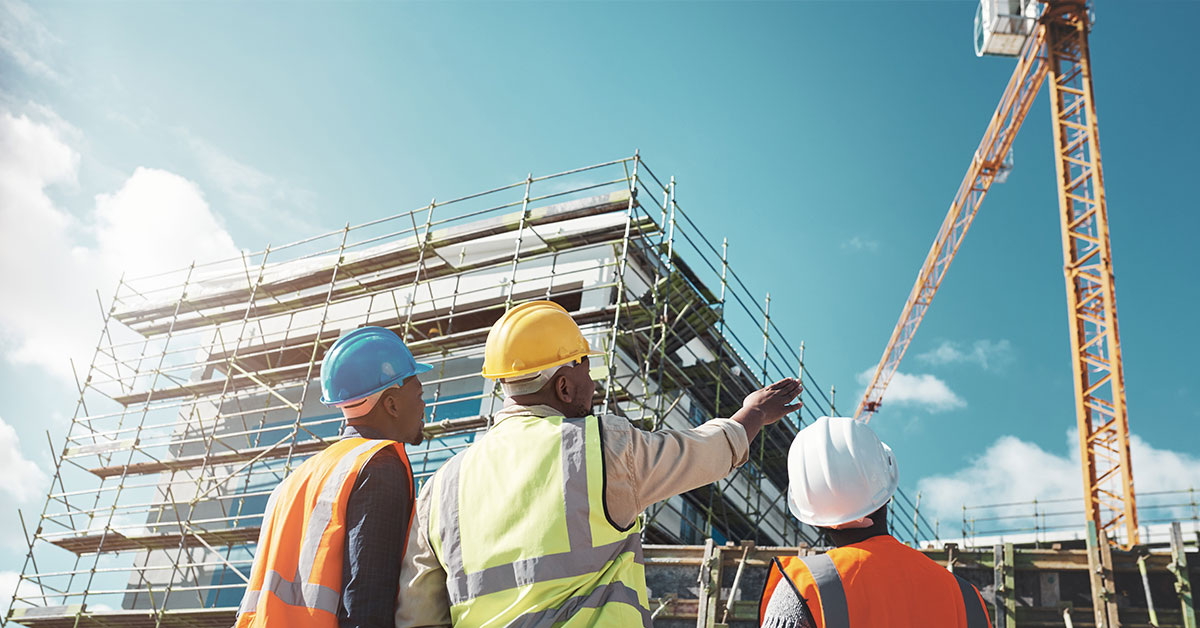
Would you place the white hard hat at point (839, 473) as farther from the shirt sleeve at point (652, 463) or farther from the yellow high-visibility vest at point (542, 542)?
the yellow high-visibility vest at point (542, 542)

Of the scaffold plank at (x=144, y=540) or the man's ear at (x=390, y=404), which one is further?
the scaffold plank at (x=144, y=540)

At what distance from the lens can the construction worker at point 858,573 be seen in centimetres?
230

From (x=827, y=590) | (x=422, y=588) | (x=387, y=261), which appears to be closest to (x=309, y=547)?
(x=422, y=588)

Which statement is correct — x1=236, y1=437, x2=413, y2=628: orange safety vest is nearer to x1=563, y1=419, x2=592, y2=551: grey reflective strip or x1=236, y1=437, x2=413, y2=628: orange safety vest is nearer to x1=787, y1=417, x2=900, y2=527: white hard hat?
x1=563, y1=419, x2=592, y2=551: grey reflective strip

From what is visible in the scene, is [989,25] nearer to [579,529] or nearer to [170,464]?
[170,464]

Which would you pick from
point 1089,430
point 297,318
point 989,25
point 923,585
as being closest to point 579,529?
point 923,585

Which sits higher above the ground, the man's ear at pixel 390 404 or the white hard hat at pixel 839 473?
the man's ear at pixel 390 404

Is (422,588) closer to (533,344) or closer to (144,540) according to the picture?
(533,344)

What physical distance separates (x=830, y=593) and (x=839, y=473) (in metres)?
0.48

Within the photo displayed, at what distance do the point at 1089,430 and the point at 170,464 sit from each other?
1970 centimetres

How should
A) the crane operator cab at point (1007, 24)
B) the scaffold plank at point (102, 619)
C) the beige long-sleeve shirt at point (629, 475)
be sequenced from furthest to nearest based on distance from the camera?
1. the crane operator cab at point (1007, 24)
2. the scaffold plank at point (102, 619)
3. the beige long-sleeve shirt at point (629, 475)

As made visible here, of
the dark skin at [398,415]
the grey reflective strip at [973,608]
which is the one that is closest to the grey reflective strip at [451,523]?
the dark skin at [398,415]

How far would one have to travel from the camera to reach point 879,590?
2.32 meters

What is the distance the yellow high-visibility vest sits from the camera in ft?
7.42
